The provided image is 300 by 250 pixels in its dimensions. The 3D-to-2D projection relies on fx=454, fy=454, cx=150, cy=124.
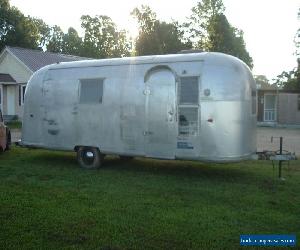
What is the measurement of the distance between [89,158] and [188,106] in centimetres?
335

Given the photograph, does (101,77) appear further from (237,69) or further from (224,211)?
(224,211)

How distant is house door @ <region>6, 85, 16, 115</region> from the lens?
3334cm

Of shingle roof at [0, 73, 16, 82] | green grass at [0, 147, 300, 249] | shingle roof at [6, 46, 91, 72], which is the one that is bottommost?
green grass at [0, 147, 300, 249]

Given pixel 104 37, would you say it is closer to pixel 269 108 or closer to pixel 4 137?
pixel 269 108

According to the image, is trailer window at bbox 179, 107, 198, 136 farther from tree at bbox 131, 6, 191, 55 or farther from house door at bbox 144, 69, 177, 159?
tree at bbox 131, 6, 191, 55

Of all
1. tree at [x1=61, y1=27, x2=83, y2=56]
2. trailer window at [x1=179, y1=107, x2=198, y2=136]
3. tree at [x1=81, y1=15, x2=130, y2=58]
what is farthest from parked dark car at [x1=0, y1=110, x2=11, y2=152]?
tree at [x1=81, y1=15, x2=130, y2=58]

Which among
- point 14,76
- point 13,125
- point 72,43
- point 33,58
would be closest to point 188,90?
point 13,125

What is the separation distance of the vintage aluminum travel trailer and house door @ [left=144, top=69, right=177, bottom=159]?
0.02 m

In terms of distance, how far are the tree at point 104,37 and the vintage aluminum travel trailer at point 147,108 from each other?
59.9m

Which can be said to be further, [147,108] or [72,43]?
[72,43]

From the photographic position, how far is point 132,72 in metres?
11.3

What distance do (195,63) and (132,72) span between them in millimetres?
1752

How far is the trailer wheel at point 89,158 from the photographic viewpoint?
39.0ft

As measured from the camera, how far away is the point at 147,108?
35.8 ft
